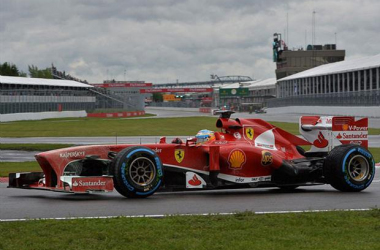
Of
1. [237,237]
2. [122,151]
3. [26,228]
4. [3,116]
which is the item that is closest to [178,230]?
[237,237]

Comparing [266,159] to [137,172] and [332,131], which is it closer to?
[332,131]

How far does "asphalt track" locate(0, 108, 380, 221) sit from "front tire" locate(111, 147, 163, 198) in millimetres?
197

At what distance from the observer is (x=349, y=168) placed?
13.8m

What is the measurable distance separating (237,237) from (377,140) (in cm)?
3039

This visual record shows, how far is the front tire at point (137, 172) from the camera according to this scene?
40.0 feet

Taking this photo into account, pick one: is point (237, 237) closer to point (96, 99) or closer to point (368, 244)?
point (368, 244)

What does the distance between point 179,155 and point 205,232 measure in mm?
4561

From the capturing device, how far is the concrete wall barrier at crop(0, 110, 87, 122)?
82062 millimetres

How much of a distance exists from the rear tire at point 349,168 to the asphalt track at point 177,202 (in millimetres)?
220

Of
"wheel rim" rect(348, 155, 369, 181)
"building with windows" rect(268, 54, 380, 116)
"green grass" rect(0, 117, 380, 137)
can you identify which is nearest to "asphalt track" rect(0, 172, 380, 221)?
"wheel rim" rect(348, 155, 369, 181)

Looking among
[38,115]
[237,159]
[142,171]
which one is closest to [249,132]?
[237,159]

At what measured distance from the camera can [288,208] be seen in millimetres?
11336

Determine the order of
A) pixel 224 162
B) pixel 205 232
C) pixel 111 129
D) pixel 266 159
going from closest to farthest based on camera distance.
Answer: pixel 205 232 < pixel 224 162 < pixel 266 159 < pixel 111 129

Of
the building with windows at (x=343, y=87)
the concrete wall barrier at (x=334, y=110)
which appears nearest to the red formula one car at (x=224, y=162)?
the building with windows at (x=343, y=87)
